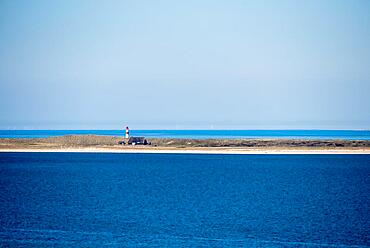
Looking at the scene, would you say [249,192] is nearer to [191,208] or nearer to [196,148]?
[191,208]

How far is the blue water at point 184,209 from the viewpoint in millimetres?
25594

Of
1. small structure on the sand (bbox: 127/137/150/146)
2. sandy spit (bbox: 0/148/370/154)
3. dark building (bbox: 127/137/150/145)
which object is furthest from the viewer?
dark building (bbox: 127/137/150/145)

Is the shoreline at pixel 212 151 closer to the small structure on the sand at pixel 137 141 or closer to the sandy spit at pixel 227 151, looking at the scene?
the sandy spit at pixel 227 151

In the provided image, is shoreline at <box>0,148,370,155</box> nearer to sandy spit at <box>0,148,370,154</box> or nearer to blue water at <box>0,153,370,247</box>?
sandy spit at <box>0,148,370,154</box>

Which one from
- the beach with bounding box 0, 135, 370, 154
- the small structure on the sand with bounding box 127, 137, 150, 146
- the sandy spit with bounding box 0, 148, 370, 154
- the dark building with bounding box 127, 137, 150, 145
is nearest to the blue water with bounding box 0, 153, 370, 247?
the sandy spit with bounding box 0, 148, 370, 154

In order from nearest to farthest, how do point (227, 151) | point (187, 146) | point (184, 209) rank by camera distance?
point (184, 209)
point (227, 151)
point (187, 146)

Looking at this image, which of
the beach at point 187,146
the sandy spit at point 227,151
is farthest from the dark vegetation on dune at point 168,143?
the sandy spit at point 227,151

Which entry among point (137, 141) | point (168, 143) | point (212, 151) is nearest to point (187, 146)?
point (168, 143)

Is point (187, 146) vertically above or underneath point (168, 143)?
underneath

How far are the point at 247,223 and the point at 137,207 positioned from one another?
7533 millimetres

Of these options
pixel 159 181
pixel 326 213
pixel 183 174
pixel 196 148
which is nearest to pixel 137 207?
pixel 326 213

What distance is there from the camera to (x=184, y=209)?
111 feet

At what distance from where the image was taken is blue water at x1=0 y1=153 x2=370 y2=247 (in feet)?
84.0

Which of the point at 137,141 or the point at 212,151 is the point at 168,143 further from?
the point at 212,151
